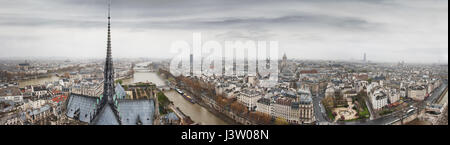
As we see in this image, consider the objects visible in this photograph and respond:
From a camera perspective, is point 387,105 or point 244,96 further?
point 244,96

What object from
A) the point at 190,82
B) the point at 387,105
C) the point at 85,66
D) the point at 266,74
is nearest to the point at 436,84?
the point at 387,105

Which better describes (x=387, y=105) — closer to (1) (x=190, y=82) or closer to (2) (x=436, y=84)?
(2) (x=436, y=84)
